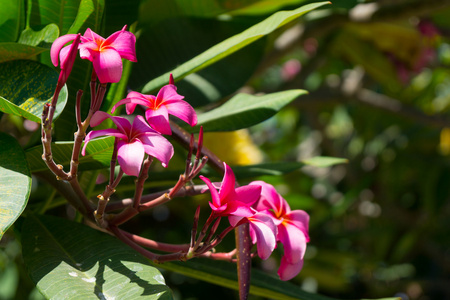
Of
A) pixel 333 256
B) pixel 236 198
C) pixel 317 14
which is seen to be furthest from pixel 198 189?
pixel 333 256

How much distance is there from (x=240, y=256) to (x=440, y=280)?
194 cm

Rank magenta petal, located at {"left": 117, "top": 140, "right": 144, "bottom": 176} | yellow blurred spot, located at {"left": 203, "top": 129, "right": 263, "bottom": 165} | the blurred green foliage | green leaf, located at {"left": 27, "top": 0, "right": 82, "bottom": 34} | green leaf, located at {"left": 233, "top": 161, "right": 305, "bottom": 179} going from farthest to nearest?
yellow blurred spot, located at {"left": 203, "top": 129, "right": 263, "bottom": 165}
the blurred green foliage
green leaf, located at {"left": 233, "top": 161, "right": 305, "bottom": 179}
green leaf, located at {"left": 27, "top": 0, "right": 82, "bottom": 34}
magenta petal, located at {"left": 117, "top": 140, "right": 144, "bottom": 176}

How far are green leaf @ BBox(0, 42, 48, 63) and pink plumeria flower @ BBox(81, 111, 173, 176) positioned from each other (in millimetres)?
183

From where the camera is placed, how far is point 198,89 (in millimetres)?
892

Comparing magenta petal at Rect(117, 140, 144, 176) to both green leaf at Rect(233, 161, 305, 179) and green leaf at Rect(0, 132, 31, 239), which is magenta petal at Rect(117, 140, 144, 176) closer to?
green leaf at Rect(0, 132, 31, 239)

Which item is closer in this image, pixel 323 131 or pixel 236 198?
pixel 236 198

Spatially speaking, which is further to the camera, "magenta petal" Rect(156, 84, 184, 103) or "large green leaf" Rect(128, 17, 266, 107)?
"large green leaf" Rect(128, 17, 266, 107)

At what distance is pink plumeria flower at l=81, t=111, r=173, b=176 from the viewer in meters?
0.43

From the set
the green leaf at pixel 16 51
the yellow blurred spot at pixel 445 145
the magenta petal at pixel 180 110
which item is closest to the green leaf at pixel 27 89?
the green leaf at pixel 16 51

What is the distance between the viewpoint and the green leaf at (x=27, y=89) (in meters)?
0.52

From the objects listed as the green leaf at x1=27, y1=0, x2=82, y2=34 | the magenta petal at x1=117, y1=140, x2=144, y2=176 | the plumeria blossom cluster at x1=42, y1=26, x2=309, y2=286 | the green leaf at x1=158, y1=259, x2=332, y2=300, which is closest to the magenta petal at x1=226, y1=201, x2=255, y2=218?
the plumeria blossom cluster at x1=42, y1=26, x2=309, y2=286

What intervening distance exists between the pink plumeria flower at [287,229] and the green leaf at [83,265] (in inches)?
5.6

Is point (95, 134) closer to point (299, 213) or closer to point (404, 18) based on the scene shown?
point (299, 213)

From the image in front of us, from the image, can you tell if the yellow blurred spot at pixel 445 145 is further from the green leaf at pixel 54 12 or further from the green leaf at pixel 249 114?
the green leaf at pixel 54 12
